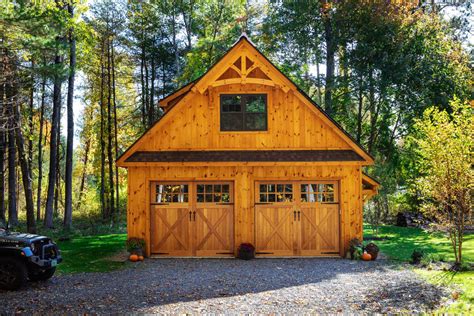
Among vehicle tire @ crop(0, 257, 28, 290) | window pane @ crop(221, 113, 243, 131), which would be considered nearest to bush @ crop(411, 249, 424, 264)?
window pane @ crop(221, 113, 243, 131)

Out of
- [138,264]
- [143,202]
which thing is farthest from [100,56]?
[138,264]

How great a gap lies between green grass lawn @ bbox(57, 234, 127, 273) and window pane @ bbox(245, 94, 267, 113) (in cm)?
617

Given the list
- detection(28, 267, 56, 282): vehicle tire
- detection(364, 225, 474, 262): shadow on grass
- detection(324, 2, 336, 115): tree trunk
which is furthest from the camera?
detection(324, 2, 336, 115): tree trunk

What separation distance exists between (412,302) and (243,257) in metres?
6.31

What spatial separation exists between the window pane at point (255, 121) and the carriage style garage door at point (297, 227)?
86.5 inches

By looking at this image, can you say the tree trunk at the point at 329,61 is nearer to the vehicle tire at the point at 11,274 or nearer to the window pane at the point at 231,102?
the window pane at the point at 231,102

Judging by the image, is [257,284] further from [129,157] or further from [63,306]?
[129,157]

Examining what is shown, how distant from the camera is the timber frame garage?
46.0ft

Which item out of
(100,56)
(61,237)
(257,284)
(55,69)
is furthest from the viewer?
(100,56)

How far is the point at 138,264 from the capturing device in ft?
42.2

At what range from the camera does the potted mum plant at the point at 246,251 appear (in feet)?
44.7

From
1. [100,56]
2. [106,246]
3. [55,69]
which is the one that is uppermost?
[100,56]

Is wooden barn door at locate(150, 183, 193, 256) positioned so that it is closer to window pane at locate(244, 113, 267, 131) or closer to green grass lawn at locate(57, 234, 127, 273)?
green grass lawn at locate(57, 234, 127, 273)

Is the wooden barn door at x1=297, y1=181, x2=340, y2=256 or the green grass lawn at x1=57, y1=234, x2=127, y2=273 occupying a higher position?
the wooden barn door at x1=297, y1=181, x2=340, y2=256
